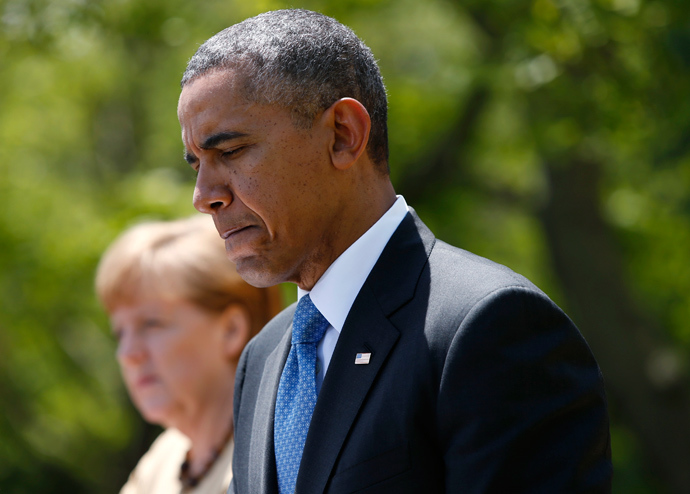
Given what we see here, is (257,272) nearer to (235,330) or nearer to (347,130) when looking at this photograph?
(347,130)

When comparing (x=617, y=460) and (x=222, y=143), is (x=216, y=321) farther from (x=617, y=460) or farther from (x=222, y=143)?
(x=617, y=460)

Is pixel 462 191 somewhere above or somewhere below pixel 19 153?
below

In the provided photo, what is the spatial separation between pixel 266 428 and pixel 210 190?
599mm

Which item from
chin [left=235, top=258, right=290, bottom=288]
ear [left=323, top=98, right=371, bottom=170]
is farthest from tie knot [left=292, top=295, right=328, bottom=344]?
ear [left=323, top=98, right=371, bottom=170]

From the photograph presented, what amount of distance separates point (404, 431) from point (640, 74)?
4376mm

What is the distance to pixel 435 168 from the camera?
953 cm

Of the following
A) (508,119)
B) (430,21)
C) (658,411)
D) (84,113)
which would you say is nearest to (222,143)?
(658,411)

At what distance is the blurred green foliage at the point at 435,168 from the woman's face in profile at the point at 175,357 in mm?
3006

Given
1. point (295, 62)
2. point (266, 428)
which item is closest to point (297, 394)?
point (266, 428)

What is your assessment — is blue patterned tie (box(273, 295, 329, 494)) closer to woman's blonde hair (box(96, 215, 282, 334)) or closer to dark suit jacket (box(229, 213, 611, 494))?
dark suit jacket (box(229, 213, 611, 494))

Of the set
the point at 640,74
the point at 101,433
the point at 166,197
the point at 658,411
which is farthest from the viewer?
the point at 101,433

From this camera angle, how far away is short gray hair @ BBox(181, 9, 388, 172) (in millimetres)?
1948

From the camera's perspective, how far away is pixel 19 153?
10.8m

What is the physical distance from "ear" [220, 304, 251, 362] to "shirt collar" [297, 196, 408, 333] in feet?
5.02
